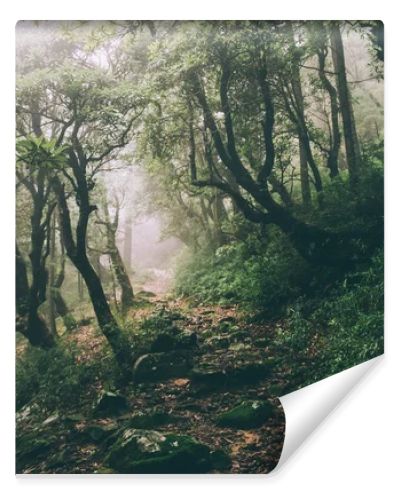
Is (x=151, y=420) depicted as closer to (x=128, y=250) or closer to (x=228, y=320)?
(x=228, y=320)

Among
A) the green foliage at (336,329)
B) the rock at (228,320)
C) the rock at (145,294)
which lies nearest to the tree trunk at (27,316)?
the rock at (145,294)

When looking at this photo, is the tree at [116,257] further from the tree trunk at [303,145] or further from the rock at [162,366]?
the tree trunk at [303,145]

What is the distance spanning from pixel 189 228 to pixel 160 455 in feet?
5.52

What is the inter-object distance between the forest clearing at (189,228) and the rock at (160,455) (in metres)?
0.03

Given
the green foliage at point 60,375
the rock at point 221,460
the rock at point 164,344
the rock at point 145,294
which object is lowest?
the rock at point 221,460

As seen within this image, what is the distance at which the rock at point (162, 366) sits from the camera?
4246mm

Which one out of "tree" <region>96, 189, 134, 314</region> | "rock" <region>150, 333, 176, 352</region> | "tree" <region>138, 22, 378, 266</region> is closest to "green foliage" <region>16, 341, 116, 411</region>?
"rock" <region>150, 333, 176, 352</region>

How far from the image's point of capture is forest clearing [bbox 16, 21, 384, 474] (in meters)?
4.21

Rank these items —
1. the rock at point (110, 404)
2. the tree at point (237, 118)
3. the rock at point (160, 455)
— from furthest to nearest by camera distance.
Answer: the tree at point (237, 118), the rock at point (110, 404), the rock at point (160, 455)

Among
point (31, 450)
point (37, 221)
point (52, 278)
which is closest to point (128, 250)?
point (52, 278)

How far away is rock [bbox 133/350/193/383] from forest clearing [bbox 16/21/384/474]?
0.04ft

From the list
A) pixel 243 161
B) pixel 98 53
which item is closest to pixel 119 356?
pixel 243 161
